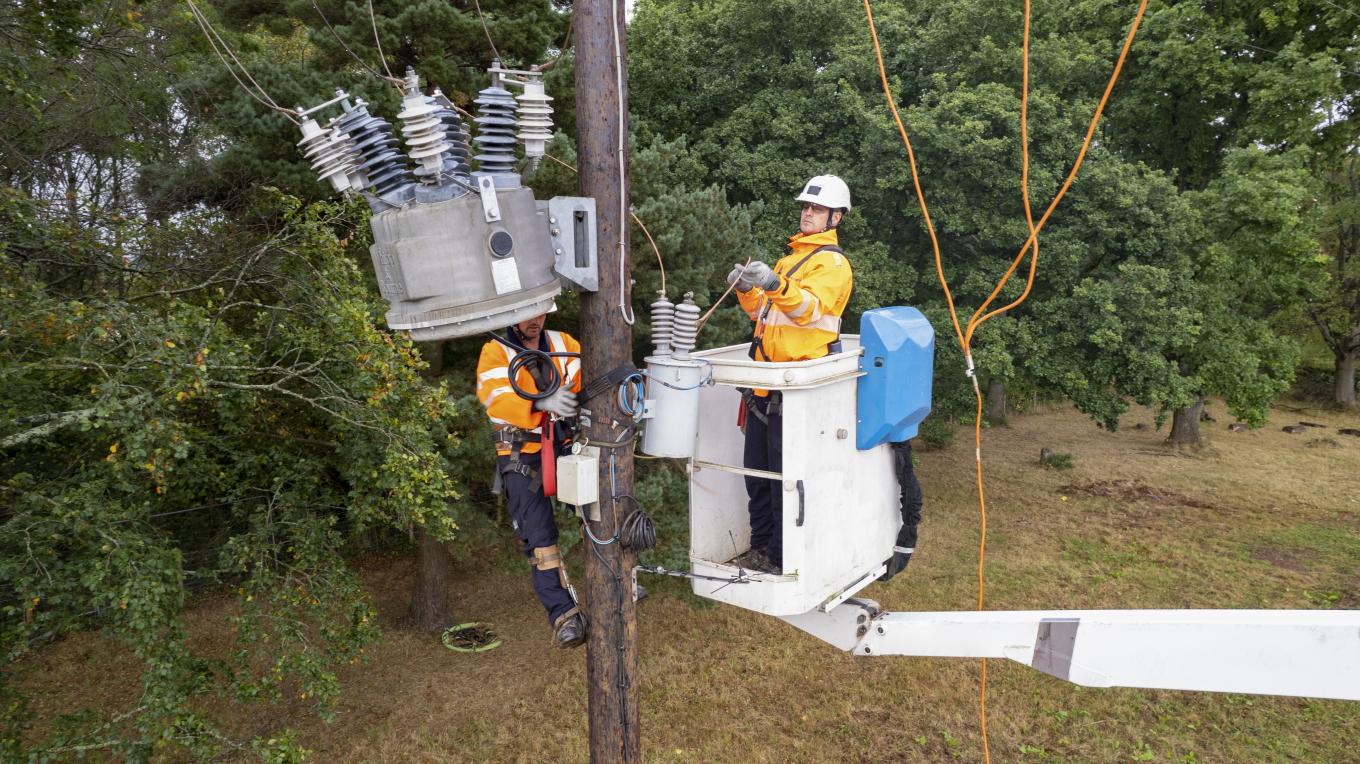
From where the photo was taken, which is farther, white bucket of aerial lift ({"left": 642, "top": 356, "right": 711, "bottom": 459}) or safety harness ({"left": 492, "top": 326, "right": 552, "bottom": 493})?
safety harness ({"left": 492, "top": 326, "right": 552, "bottom": 493})

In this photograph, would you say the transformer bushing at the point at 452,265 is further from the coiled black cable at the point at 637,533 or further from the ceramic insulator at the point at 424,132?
the coiled black cable at the point at 637,533

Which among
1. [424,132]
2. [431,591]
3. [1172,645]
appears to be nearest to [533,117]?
[424,132]

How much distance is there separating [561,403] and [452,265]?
92 cm

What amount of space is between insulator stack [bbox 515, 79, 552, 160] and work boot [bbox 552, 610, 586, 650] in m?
2.12

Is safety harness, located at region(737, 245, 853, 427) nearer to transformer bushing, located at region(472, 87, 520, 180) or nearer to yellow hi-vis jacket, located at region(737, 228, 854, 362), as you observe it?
yellow hi-vis jacket, located at region(737, 228, 854, 362)

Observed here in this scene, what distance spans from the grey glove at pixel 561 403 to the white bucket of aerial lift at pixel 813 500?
60 centimetres

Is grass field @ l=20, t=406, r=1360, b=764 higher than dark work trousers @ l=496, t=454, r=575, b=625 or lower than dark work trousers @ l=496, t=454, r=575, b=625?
lower

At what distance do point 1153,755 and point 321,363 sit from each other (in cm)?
672

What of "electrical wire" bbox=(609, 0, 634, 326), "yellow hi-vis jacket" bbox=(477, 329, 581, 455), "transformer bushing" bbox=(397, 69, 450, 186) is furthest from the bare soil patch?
"transformer bushing" bbox=(397, 69, 450, 186)

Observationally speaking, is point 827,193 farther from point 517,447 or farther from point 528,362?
point 517,447

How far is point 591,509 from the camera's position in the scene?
3451mm

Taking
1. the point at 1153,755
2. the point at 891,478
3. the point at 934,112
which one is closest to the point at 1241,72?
the point at 934,112

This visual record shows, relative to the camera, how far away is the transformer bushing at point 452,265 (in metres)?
2.65

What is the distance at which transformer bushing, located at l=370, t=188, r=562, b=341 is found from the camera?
265 centimetres
